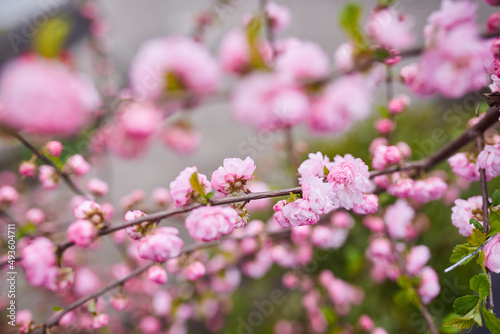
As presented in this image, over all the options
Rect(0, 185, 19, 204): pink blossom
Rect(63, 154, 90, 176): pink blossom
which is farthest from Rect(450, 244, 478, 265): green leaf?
Rect(0, 185, 19, 204): pink blossom

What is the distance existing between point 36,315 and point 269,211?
138 centimetres

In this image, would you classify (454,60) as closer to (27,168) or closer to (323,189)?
(323,189)

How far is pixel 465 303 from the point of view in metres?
0.60

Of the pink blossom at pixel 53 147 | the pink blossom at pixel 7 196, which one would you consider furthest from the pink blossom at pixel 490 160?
the pink blossom at pixel 7 196

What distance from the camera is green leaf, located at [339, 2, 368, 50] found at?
413 mm

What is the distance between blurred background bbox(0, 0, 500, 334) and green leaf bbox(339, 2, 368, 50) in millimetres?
562

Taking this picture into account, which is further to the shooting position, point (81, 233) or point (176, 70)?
point (81, 233)

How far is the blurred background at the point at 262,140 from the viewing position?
4.80 feet

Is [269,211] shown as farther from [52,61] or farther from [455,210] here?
[52,61]

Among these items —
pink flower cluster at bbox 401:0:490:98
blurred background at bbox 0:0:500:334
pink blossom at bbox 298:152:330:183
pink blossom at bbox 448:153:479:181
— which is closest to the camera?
pink flower cluster at bbox 401:0:490:98

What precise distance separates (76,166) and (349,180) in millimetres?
777

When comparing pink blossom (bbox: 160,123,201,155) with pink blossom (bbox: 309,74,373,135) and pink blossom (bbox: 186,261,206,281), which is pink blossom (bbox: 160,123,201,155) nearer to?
pink blossom (bbox: 309,74,373,135)

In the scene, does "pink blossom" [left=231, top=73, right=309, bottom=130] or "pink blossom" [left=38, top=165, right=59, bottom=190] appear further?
"pink blossom" [left=38, top=165, right=59, bottom=190]

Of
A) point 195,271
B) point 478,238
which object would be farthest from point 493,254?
point 195,271
